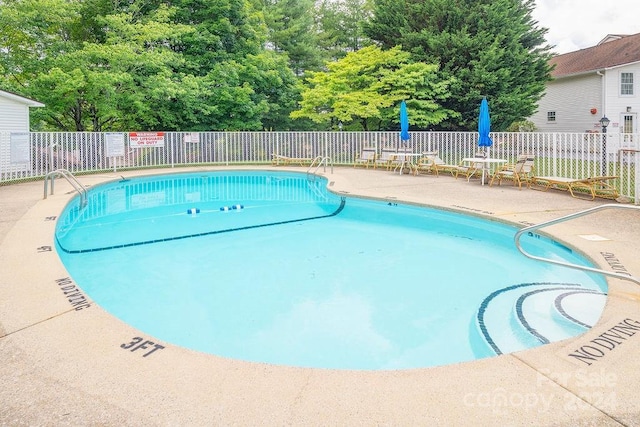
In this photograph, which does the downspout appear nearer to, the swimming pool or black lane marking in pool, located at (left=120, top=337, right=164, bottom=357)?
the swimming pool

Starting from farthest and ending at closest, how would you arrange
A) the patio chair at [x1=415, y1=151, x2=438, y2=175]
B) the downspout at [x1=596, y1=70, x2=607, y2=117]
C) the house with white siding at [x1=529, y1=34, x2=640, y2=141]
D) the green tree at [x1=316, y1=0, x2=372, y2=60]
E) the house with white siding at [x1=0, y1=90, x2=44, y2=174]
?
the green tree at [x1=316, y1=0, x2=372, y2=60] < the downspout at [x1=596, y1=70, x2=607, y2=117] < the house with white siding at [x1=529, y1=34, x2=640, y2=141] < the patio chair at [x1=415, y1=151, x2=438, y2=175] < the house with white siding at [x1=0, y1=90, x2=44, y2=174]

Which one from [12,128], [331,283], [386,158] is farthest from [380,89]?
[331,283]

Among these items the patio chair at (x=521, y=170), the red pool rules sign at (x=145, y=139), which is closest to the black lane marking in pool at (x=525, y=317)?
the patio chair at (x=521, y=170)

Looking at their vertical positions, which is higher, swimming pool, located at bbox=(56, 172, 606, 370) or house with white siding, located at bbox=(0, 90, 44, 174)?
house with white siding, located at bbox=(0, 90, 44, 174)

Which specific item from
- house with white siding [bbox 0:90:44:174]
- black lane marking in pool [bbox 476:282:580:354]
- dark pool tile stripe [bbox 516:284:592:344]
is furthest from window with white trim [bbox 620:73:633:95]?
house with white siding [bbox 0:90:44:174]

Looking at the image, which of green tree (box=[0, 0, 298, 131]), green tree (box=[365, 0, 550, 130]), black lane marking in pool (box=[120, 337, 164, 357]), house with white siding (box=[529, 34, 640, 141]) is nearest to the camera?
black lane marking in pool (box=[120, 337, 164, 357])

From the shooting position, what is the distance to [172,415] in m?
2.35

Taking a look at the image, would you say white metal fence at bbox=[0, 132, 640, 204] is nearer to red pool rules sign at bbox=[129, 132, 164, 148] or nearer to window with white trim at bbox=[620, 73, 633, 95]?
red pool rules sign at bbox=[129, 132, 164, 148]

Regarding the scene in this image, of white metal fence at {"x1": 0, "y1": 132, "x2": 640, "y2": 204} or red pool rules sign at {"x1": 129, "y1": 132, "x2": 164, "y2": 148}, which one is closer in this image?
white metal fence at {"x1": 0, "y1": 132, "x2": 640, "y2": 204}

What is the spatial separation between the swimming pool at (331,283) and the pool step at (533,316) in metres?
0.02

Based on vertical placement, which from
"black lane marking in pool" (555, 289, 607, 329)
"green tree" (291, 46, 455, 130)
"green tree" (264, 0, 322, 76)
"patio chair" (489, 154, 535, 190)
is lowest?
"black lane marking in pool" (555, 289, 607, 329)

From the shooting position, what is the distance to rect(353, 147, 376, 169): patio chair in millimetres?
18391

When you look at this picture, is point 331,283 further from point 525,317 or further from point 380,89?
point 380,89

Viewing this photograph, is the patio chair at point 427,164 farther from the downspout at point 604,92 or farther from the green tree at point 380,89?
the downspout at point 604,92
